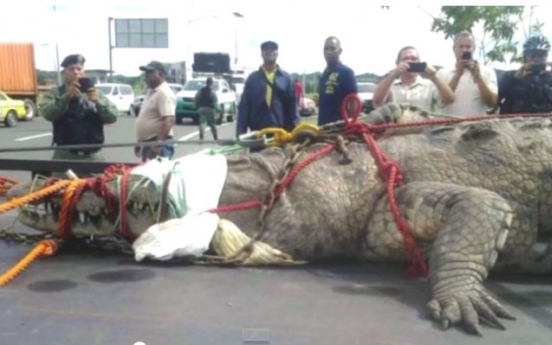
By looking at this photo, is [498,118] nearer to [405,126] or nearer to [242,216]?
[405,126]

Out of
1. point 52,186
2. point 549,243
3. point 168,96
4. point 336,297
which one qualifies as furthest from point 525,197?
point 168,96

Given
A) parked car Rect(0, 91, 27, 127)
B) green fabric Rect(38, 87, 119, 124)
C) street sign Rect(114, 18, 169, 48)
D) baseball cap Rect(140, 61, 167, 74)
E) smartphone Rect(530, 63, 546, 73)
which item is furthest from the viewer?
street sign Rect(114, 18, 169, 48)

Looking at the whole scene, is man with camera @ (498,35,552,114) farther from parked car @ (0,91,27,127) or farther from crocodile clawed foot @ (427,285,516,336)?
parked car @ (0,91,27,127)

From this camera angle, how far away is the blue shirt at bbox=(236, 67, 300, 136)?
646 cm

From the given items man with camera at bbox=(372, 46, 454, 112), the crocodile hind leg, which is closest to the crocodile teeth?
the crocodile hind leg

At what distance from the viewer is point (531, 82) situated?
Result: 475 cm

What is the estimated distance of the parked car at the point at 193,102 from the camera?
3106 centimetres

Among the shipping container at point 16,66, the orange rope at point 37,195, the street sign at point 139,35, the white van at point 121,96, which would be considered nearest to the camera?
the orange rope at point 37,195

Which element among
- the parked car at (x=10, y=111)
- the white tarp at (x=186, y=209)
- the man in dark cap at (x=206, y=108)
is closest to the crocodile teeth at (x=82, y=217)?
the white tarp at (x=186, y=209)

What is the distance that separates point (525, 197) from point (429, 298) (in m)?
0.98

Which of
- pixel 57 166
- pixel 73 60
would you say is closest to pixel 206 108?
pixel 73 60

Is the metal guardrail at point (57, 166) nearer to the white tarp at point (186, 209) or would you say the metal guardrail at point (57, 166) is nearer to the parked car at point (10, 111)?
the white tarp at point (186, 209)

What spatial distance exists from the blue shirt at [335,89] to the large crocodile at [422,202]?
2578 millimetres

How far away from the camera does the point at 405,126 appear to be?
353 cm
